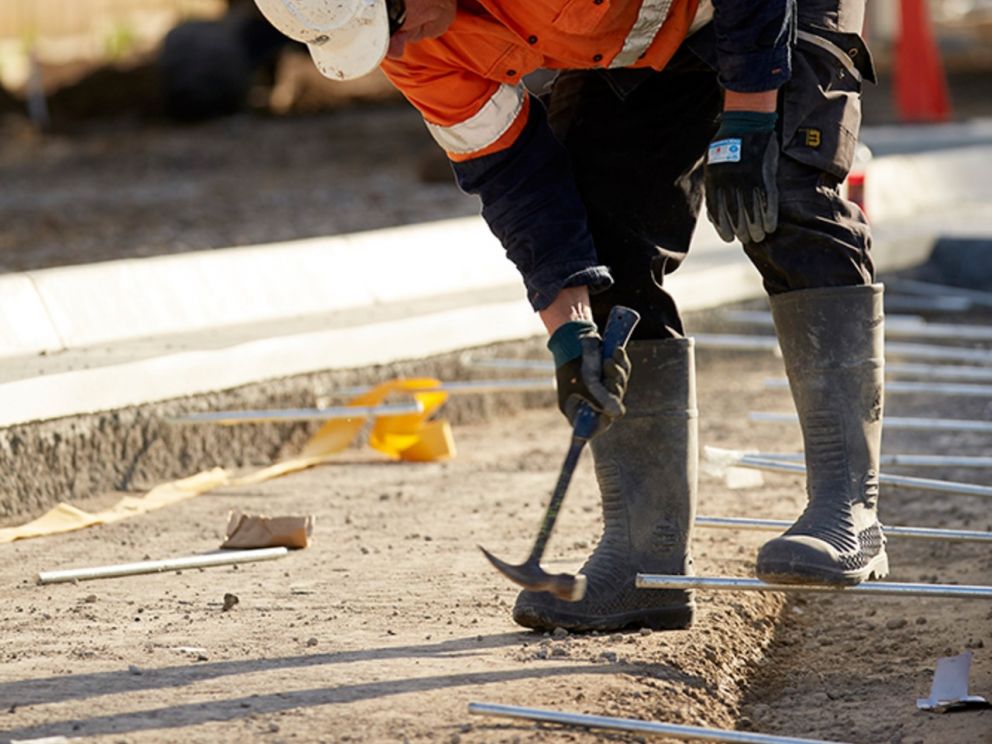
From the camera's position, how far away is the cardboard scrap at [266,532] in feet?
13.1

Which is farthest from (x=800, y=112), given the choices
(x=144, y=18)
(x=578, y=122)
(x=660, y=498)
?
(x=144, y=18)

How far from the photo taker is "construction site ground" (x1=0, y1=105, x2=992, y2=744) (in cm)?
288

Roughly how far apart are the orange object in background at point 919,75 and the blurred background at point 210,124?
12 millimetres

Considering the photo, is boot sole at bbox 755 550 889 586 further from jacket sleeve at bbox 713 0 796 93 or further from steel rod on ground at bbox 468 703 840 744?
jacket sleeve at bbox 713 0 796 93

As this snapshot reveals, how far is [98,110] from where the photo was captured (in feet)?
49.7

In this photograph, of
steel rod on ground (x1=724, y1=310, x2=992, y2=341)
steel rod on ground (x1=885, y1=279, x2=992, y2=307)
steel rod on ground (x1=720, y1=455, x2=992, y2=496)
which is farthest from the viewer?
steel rod on ground (x1=885, y1=279, x2=992, y2=307)

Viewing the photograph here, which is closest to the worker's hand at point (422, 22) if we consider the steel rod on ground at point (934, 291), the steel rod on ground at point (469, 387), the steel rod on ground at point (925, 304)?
the steel rod on ground at point (469, 387)

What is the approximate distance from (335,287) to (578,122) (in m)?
2.62

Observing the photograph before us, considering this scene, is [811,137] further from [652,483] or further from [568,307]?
[652,483]

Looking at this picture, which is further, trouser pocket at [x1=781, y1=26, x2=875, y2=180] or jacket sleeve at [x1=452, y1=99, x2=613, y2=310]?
jacket sleeve at [x1=452, y1=99, x2=613, y2=310]

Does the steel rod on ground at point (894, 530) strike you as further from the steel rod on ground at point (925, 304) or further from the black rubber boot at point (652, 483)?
the steel rod on ground at point (925, 304)

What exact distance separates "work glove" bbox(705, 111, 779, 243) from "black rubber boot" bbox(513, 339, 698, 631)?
1.29 ft

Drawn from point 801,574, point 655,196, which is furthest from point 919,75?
point 801,574

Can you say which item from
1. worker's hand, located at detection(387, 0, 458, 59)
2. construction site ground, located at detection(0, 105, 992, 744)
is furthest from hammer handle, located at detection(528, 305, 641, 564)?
worker's hand, located at detection(387, 0, 458, 59)
